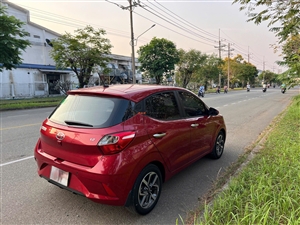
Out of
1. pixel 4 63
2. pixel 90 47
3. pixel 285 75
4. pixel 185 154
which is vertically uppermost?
pixel 90 47

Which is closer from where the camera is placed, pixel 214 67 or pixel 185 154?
pixel 185 154

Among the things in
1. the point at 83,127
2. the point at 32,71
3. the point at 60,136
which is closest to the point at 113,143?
the point at 83,127

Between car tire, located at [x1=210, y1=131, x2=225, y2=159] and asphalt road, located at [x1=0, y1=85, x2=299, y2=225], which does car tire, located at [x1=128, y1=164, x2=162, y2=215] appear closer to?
asphalt road, located at [x1=0, y1=85, x2=299, y2=225]

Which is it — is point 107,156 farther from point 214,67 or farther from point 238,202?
point 214,67

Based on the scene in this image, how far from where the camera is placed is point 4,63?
1429 centimetres

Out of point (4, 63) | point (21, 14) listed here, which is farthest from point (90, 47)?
point (21, 14)

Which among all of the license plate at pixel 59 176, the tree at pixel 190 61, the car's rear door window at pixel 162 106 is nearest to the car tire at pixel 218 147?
the car's rear door window at pixel 162 106

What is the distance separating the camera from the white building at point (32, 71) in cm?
2491

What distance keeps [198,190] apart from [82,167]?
195cm

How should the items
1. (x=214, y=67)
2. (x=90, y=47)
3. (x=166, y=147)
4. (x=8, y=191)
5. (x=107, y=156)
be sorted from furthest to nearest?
(x=214, y=67) < (x=90, y=47) < (x=8, y=191) < (x=166, y=147) < (x=107, y=156)

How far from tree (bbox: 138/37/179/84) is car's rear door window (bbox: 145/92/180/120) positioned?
90.5 ft

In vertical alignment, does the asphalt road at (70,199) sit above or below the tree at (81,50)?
below

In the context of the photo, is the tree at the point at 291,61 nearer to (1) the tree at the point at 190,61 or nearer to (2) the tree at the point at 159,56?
(2) the tree at the point at 159,56

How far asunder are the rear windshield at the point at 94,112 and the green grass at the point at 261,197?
1.48 m
